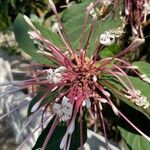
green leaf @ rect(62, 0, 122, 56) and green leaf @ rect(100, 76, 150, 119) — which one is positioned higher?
green leaf @ rect(62, 0, 122, 56)

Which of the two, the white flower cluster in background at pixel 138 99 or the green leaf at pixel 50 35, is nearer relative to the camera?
the white flower cluster in background at pixel 138 99

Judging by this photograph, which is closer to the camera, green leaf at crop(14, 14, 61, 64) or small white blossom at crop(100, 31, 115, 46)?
small white blossom at crop(100, 31, 115, 46)

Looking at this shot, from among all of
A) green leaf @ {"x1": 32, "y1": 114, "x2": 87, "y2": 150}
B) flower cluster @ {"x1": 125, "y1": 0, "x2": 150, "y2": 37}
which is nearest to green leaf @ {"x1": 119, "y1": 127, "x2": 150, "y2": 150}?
green leaf @ {"x1": 32, "y1": 114, "x2": 87, "y2": 150}

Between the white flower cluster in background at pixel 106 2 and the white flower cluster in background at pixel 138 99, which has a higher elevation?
the white flower cluster in background at pixel 106 2

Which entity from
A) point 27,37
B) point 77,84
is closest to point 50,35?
point 27,37

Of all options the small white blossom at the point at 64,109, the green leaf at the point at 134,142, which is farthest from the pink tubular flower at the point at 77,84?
the green leaf at the point at 134,142

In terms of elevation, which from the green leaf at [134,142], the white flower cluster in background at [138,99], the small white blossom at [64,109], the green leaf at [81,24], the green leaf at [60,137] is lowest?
the green leaf at [134,142]

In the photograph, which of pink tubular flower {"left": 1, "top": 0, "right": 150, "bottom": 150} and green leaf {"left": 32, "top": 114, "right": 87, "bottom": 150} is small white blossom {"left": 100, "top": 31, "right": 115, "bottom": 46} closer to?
pink tubular flower {"left": 1, "top": 0, "right": 150, "bottom": 150}

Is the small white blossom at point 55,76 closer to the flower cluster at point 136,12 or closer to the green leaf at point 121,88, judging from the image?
the green leaf at point 121,88

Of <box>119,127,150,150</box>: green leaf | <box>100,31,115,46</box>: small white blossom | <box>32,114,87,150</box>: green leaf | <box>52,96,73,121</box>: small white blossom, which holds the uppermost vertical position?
<box>100,31,115,46</box>: small white blossom
